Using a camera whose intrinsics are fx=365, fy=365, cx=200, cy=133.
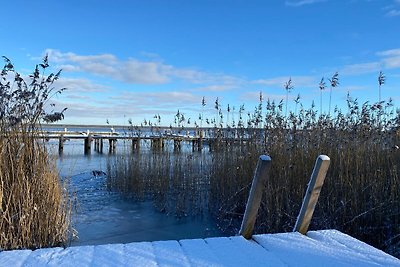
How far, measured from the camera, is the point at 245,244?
2.46 metres

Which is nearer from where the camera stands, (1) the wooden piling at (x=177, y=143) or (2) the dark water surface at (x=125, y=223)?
(2) the dark water surface at (x=125, y=223)

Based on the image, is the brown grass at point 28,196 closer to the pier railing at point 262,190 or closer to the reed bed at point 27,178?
the reed bed at point 27,178

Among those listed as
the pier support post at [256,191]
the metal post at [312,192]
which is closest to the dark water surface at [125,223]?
the pier support post at [256,191]

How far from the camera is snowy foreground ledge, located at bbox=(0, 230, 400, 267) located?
6.86 feet

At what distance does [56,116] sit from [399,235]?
149 inches

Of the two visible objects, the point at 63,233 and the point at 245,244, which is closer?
the point at 245,244

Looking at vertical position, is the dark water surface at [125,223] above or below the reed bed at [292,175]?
below

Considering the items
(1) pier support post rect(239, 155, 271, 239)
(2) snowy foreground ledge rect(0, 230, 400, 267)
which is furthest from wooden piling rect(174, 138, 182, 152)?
(2) snowy foreground ledge rect(0, 230, 400, 267)

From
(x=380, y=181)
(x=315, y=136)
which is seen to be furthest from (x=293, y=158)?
(x=380, y=181)

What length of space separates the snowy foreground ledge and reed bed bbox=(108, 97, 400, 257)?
1.96 meters

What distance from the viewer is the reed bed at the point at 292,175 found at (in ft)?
14.1

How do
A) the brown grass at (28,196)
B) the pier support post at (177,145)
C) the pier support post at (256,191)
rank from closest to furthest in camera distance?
the pier support post at (256,191) < the brown grass at (28,196) < the pier support post at (177,145)

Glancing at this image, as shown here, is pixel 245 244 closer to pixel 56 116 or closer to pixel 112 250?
pixel 112 250

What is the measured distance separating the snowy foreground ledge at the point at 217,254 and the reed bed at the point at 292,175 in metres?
1.96
